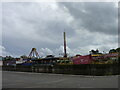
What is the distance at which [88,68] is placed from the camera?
2450 cm

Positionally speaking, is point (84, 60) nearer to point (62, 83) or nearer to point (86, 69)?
point (86, 69)

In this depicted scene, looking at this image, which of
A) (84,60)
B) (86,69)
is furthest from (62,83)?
(84,60)

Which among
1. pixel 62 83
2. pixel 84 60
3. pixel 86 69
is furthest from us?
pixel 84 60

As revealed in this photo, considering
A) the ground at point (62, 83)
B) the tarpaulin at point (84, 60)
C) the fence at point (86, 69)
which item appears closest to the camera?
the ground at point (62, 83)

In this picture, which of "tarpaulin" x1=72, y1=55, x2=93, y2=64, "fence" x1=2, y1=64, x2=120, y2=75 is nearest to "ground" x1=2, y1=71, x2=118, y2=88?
"fence" x1=2, y1=64, x2=120, y2=75

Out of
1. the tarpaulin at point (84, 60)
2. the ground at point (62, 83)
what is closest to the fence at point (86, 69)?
the tarpaulin at point (84, 60)

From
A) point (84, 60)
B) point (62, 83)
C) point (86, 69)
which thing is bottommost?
point (62, 83)

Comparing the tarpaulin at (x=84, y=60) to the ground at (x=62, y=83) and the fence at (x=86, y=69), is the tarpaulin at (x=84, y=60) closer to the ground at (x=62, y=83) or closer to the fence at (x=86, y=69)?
the fence at (x=86, y=69)

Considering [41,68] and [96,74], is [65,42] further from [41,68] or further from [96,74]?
[96,74]

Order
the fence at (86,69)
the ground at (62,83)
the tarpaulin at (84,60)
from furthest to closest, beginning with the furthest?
the tarpaulin at (84,60)
the fence at (86,69)
the ground at (62,83)

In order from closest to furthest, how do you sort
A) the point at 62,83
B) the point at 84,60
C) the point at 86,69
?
the point at 62,83
the point at 86,69
the point at 84,60

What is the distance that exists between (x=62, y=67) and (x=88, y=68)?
560 centimetres

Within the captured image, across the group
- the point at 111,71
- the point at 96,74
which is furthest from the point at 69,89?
the point at 111,71

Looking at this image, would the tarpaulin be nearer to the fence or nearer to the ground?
the fence
